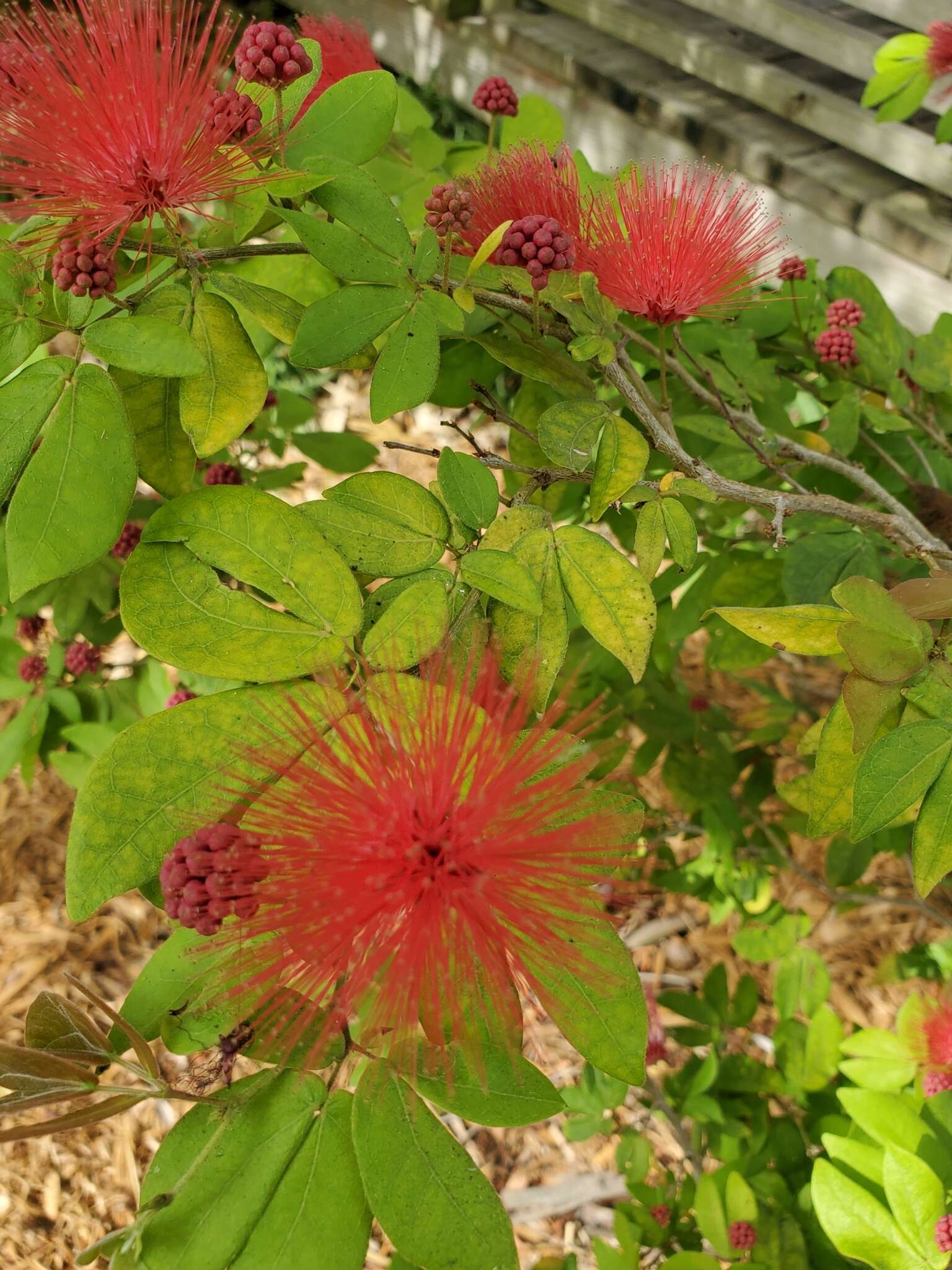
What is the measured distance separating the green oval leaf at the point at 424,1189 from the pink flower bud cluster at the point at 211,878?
0.46ft

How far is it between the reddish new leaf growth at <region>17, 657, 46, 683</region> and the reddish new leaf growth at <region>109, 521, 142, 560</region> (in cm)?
21

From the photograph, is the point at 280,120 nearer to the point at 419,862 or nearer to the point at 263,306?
the point at 263,306

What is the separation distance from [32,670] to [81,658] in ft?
0.21

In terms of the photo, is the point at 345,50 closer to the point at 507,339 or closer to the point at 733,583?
the point at 507,339

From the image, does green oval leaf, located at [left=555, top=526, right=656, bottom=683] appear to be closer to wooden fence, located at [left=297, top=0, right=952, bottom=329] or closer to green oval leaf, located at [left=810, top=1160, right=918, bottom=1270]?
green oval leaf, located at [left=810, top=1160, right=918, bottom=1270]

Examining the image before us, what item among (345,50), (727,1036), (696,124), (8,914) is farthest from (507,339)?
(696,124)

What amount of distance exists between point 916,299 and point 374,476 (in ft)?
6.39

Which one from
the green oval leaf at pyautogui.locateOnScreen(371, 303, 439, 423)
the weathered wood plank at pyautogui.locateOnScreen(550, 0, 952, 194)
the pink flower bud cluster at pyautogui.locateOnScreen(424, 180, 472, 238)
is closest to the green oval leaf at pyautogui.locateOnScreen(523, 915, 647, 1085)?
the green oval leaf at pyautogui.locateOnScreen(371, 303, 439, 423)

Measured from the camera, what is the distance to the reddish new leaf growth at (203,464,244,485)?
1192 millimetres

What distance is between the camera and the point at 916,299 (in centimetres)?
221

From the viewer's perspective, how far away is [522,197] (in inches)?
31.9

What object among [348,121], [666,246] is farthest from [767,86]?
[348,121]

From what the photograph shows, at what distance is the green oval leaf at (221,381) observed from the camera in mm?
672

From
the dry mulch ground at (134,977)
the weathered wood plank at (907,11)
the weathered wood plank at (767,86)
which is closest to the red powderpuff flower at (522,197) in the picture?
the dry mulch ground at (134,977)
